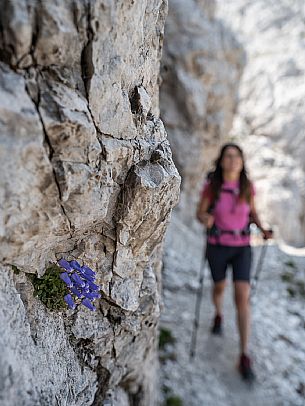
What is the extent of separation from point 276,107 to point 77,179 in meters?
23.8

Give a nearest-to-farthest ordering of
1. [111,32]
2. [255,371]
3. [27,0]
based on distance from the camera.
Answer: [27,0] < [111,32] < [255,371]

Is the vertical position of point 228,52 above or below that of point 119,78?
above

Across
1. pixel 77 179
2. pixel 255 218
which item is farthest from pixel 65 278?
pixel 255 218

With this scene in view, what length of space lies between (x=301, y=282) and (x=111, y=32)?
26.9ft

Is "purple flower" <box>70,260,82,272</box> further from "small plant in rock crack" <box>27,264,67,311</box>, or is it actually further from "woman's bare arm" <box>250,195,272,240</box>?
"woman's bare arm" <box>250,195,272,240</box>

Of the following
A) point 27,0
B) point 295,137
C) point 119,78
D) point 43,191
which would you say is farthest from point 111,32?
point 295,137

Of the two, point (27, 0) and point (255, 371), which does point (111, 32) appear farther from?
point (255, 371)

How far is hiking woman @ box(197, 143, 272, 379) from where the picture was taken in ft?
15.3

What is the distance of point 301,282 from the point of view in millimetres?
8383

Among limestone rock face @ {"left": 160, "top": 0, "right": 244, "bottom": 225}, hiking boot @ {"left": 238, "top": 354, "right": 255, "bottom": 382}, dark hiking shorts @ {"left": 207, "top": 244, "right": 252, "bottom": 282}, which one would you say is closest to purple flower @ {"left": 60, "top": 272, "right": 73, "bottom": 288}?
dark hiking shorts @ {"left": 207, "top": 244, "right": 252, "bottom": 282}

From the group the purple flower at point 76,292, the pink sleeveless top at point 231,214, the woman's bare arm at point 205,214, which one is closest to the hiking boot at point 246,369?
the pink sleeveless top at point 231,214

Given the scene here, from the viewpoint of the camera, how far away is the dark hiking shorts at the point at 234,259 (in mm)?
4785

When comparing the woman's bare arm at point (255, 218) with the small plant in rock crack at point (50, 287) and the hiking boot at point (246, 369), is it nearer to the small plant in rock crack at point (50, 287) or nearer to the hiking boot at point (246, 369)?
the hiking boot at point (246, 369)

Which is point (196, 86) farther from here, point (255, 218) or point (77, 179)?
point (77, 179)
